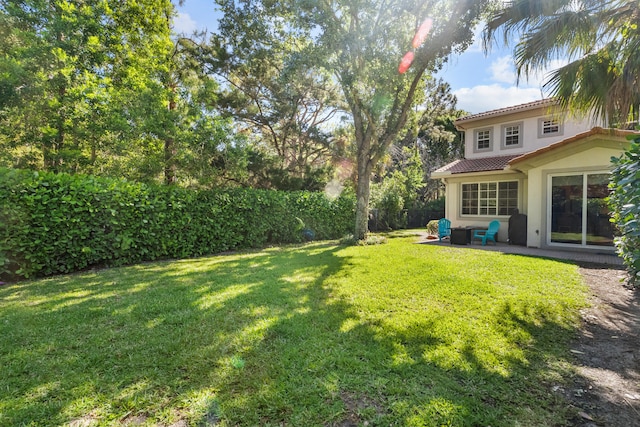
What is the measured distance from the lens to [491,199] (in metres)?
12.7

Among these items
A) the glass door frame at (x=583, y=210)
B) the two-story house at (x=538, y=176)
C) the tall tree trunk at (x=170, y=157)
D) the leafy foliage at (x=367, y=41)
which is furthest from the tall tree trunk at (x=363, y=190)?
the tall tree trunk at (x=170, y=157)

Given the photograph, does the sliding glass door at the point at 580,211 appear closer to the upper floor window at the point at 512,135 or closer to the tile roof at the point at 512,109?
the tile roof at the point at 512,109

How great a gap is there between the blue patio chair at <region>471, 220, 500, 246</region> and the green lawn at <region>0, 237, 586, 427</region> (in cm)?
572

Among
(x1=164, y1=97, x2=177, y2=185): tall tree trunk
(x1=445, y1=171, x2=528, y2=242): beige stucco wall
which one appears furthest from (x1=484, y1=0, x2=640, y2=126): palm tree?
(x1=164, y1=97, x2=177, y2=185): tall tree trunk

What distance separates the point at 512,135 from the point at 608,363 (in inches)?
496

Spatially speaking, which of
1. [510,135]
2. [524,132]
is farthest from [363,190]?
[524,132]

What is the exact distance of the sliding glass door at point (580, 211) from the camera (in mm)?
9094

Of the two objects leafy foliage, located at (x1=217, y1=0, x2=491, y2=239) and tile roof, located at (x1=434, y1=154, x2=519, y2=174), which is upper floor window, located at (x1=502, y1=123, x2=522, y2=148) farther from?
leafy foliage, located at (x1=217, y1=0, x2=491, y2=239)

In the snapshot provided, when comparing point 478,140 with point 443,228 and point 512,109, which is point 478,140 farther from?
point 443,228

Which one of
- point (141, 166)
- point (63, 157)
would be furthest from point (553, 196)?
point (63, 157)

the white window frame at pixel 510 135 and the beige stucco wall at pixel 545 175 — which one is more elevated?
the white window frame at pixel 510 135

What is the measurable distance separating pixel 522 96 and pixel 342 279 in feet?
41.8

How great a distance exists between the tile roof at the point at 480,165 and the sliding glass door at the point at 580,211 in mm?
2285

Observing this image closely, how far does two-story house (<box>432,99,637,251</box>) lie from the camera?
29.6 feet
